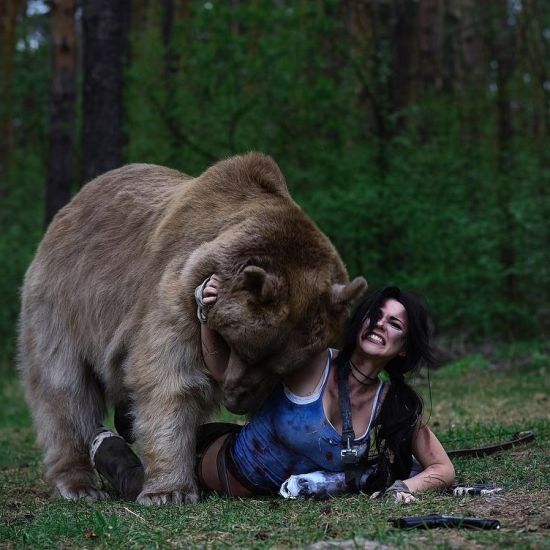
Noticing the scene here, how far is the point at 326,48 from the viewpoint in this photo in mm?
14953

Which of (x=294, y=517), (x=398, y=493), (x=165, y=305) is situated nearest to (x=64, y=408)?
(x=165, y=305)

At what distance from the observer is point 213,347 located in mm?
5172

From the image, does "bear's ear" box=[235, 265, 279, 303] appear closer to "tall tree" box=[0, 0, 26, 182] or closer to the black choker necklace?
the black choker necklace

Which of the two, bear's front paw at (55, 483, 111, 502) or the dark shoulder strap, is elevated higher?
the dark shoulder strap

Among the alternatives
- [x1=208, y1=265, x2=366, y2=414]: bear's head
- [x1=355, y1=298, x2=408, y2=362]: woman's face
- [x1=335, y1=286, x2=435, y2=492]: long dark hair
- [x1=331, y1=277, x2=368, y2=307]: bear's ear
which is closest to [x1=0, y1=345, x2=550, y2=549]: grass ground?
[x1=335, y1=286, x2=435, y2=492]: long dark hair

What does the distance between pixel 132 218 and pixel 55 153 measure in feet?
33.6

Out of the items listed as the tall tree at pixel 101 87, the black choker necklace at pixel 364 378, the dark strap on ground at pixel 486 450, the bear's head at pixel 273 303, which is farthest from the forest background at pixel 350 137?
the black choker necklace at pixel 364 378

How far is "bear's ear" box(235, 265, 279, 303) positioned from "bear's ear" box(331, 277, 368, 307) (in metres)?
0.36

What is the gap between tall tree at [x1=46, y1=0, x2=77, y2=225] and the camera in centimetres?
1540

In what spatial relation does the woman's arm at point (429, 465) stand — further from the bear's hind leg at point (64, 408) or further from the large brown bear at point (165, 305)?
the bear's hind leg at point (64, 408)

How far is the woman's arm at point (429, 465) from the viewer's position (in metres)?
4.94

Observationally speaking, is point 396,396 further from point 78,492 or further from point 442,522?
point 78,492

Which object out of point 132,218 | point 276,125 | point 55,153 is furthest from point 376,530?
point 55,153

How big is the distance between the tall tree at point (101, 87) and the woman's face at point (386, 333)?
7.18 m
